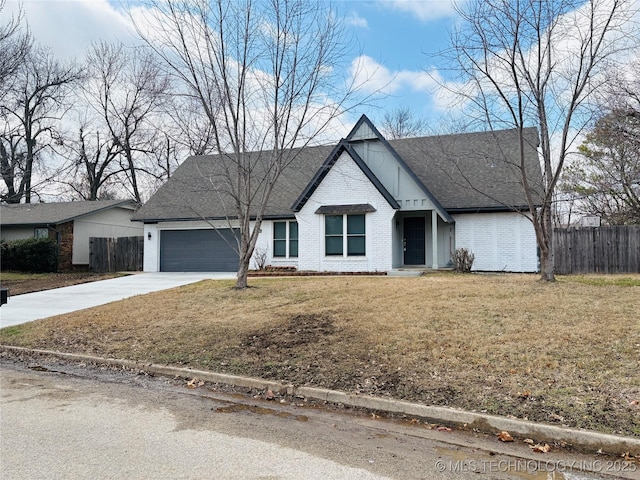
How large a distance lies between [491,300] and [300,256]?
10.4 metres

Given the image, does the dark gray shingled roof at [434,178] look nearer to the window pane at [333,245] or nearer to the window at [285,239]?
the window at [285,239]

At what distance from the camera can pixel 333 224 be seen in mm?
18328

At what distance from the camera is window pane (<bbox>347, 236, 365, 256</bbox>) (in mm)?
17938

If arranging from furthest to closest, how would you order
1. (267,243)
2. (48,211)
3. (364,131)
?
(48,211) < (267,243) < (364,131)

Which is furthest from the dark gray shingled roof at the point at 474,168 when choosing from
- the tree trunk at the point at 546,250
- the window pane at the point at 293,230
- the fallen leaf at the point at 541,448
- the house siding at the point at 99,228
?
the house siding at the point at 99,228

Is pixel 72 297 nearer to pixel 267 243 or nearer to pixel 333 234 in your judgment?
pixel 267 243

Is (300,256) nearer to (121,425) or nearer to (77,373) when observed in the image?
(77,373)

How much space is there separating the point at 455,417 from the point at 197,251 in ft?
60.8

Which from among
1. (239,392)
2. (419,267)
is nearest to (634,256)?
(419,267)

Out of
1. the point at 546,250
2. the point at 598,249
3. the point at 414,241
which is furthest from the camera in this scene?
the point at 414,241

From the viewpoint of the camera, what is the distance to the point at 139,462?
3.73 meters

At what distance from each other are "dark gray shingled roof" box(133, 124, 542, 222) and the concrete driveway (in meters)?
3.55

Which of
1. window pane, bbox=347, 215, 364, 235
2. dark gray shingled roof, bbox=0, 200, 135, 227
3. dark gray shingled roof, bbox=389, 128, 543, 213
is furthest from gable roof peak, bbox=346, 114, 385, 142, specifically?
dark gray shingled roof, bbox=0, 200, 135, 227

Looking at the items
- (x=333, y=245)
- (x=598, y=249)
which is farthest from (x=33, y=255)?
(x=598, y=249)
